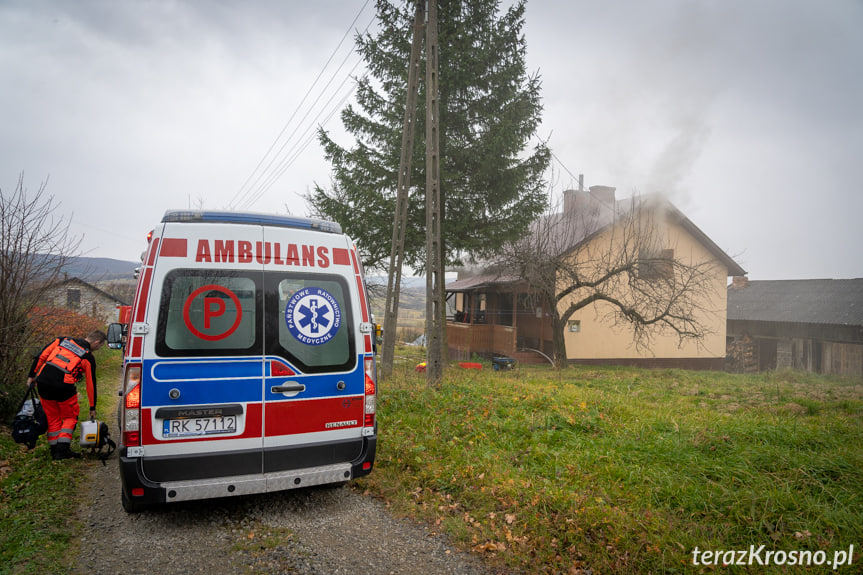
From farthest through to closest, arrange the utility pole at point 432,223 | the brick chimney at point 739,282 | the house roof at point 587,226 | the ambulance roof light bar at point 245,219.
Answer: the brick chimney at point 739,282 < the house roof at point 587,226 < the utility pole at point 432,223 < the ambulance roof light bar at point 245,219

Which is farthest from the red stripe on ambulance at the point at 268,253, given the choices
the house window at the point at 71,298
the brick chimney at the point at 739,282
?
the brick chimney at the point at 739,282

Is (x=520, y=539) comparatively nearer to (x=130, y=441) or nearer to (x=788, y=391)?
(x=130, y=441)

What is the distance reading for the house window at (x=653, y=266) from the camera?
1534 cm

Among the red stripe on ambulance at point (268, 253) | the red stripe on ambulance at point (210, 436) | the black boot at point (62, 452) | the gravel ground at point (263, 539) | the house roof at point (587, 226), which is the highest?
the house roof at point (587, 226)

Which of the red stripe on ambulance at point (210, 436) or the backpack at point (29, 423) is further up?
the red stripe on ambulance at point (210, 436)

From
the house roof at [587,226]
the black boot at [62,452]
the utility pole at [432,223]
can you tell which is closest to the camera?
the black boot at [62,452]

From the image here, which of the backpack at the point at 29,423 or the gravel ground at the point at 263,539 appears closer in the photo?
the gravel ground at the point at 263,539

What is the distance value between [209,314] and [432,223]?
19.3ft

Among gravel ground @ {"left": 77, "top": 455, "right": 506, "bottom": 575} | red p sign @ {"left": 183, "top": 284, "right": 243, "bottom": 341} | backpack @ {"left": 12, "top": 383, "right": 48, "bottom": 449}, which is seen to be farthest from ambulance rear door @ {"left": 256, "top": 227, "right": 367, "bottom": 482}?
backpack @ {"left": 12, "top": 383, "right": 48, "bottom": 449}

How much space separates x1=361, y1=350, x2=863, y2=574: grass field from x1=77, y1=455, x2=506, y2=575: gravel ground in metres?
0.35

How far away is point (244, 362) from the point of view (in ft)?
12.9

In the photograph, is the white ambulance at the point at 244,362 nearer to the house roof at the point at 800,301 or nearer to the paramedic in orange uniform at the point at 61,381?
the paramedic in orange uniform at the point at 61,381

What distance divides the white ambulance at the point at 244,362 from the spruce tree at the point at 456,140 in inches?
376

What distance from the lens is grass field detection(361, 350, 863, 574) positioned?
3449 mm
